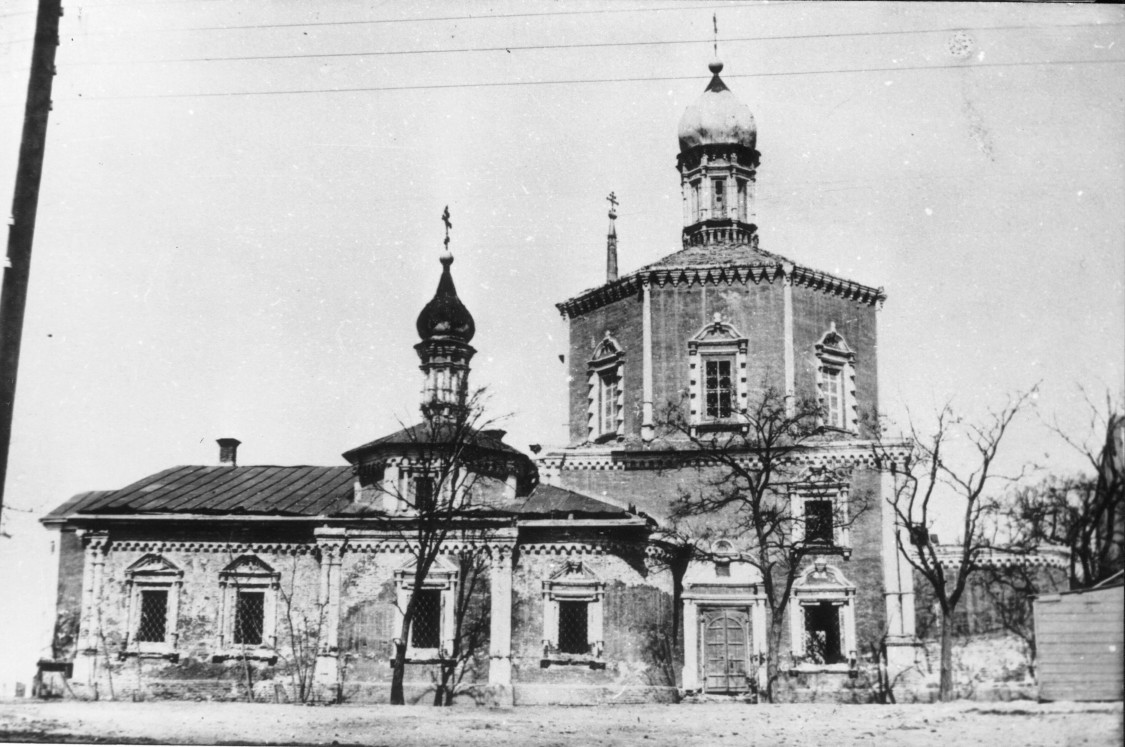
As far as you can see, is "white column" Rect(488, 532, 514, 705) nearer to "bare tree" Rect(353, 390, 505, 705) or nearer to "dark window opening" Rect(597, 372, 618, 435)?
"bare tree" Rect(353, 390, 505, 705)

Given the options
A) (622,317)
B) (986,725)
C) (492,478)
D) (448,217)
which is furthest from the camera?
(622,317)

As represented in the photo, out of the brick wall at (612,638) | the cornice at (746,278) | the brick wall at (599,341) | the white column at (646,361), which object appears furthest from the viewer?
the brick wall at (599,341)

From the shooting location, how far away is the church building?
20.2 m

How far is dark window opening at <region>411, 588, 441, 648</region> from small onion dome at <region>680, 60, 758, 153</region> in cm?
1142

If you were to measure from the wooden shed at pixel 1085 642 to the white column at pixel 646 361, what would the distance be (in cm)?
999

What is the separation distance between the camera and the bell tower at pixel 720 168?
967 inches

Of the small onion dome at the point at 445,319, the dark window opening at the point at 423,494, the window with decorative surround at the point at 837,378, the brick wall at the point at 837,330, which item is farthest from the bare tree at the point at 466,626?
the window with decorative surround at the point at 837,378

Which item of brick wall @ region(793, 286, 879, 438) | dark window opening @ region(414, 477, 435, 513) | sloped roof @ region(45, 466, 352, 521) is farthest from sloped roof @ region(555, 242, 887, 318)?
sloped roof @ region(45, 466, 352, 521)

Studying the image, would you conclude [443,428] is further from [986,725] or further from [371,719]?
[986,725]

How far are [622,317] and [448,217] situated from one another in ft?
21.8

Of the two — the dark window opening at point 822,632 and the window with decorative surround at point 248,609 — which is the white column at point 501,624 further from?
the dark window opening at point 822,632

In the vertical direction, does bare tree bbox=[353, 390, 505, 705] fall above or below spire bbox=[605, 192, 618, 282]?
below

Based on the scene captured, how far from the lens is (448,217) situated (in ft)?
57.8

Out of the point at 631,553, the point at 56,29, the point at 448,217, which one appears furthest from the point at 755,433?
the point at 56,29
